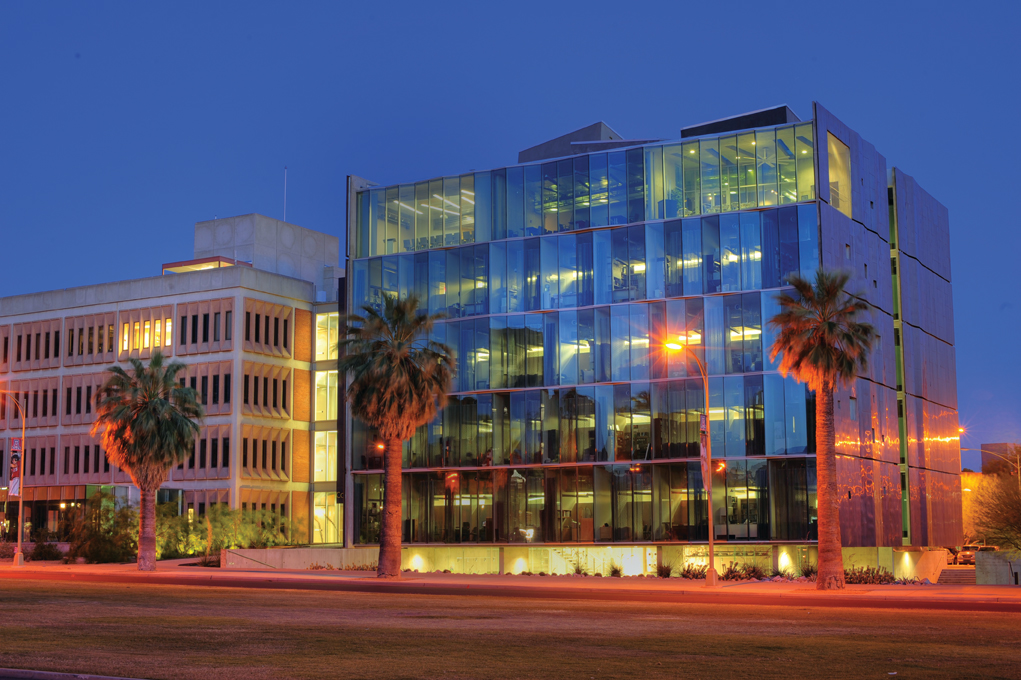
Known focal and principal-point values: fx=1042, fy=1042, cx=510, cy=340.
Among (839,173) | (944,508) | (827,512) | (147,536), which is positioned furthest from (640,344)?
(147,536)

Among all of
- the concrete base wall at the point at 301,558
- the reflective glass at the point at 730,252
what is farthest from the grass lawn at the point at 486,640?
the concrete base wall at the point at 301,558

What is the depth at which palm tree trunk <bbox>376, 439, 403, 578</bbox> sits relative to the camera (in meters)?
48.5

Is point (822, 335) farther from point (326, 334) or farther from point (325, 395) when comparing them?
point (325, 395)

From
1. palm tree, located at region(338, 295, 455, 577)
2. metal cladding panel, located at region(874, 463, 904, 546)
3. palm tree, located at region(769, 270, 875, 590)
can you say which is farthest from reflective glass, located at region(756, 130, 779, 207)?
palm tree, located at region(338, 295, 455, 577)

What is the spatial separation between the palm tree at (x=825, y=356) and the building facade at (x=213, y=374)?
3963 centimetres

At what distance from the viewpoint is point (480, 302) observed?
59844 mm

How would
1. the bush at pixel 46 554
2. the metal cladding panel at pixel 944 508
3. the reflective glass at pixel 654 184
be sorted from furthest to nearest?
1. the bush at pixel 46 554
2. the metal cladding panel at pixel 944 508
3. the reflective glass at pixel 654 184

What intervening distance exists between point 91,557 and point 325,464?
67.1 feet

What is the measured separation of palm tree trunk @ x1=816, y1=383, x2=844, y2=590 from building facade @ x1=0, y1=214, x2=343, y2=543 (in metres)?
39.4

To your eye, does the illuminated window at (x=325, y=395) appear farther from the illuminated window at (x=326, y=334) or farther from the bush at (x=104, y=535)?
the bush at (x=104, y=535)

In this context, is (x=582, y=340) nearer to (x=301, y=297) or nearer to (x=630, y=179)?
(x=630, y=179)

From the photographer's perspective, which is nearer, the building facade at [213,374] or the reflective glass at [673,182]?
the reflective glass at [673,182]

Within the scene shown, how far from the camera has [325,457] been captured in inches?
3071

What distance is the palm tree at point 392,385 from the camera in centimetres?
4741
